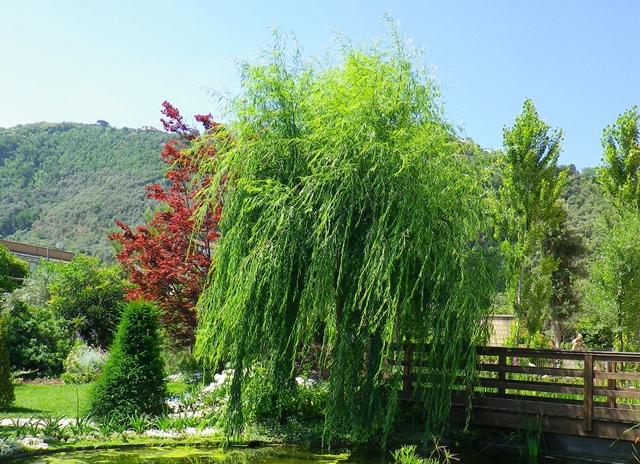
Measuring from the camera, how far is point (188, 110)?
14.7 m

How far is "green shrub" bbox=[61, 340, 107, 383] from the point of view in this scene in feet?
46.5

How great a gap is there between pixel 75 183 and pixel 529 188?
47400 mm

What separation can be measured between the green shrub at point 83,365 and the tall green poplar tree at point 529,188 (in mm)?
10327

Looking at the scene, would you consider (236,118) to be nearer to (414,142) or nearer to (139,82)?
(414,142)

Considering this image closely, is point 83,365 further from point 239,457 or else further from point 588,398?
point 588,398

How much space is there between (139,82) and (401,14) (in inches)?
236

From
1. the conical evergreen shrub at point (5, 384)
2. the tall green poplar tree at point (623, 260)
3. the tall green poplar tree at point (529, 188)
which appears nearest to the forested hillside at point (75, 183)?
Answer: the tall green poplar tree at point (529, 188)

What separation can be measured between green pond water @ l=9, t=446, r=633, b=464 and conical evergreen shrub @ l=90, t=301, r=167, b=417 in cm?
134

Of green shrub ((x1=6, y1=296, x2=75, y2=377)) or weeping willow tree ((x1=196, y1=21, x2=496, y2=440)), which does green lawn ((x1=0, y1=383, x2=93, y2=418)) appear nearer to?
green shrub ((x1=6, y1=296, x2=75, y2=377))

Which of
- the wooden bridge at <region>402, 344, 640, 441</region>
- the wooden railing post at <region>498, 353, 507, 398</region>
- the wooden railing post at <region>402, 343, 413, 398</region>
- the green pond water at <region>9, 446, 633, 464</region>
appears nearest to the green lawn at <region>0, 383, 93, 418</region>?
the green pond water at <region>9, 446, 633, 464</region>

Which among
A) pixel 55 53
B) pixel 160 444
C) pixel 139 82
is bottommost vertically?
pixel 160 444

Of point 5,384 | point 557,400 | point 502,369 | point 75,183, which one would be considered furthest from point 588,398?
point 75,183

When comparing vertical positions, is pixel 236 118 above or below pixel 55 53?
below

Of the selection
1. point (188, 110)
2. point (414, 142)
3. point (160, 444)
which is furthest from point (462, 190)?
point (188, 110)
